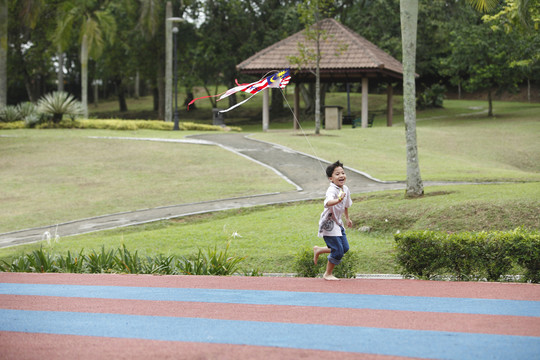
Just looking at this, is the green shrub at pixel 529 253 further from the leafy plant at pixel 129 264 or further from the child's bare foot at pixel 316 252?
the leafy plant at pixel 129 264

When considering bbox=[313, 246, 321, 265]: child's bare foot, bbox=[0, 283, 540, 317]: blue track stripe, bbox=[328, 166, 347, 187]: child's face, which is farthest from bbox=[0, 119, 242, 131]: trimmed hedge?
bbox=[328, 166, 347, 187]: child's face

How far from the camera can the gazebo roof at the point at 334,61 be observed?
106ft

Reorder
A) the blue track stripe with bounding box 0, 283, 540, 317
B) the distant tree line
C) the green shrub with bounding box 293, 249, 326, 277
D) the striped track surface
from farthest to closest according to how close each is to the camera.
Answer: the distant tree line → the green shrub with bounding box 293, 249, 326, 277 → the blue track stripe with bounding box 0, 283, 540, 317 → the striped track surface

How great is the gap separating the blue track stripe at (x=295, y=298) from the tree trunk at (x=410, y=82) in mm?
8074

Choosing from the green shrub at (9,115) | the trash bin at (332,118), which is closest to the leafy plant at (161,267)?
the trash bin at (332,118)

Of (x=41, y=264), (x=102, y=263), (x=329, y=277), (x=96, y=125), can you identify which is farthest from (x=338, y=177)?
(x=96, y=125)

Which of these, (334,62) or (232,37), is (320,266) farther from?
(232,37)

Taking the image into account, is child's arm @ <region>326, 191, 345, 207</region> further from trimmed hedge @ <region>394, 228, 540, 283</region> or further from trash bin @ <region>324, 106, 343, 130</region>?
trash bin @ <region>324, 106, 343, 130</region>

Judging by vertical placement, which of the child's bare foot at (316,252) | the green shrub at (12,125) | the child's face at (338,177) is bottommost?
the child's bare foot at (316,252)

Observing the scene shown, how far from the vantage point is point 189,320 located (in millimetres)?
5766

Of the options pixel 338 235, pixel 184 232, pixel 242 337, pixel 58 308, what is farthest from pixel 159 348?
pixel 184 232

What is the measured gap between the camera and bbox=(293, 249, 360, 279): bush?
27.9ft

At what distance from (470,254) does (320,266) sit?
210 cm

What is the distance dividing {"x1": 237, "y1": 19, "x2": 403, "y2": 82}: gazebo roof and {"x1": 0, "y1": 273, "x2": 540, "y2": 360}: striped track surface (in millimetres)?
24855
